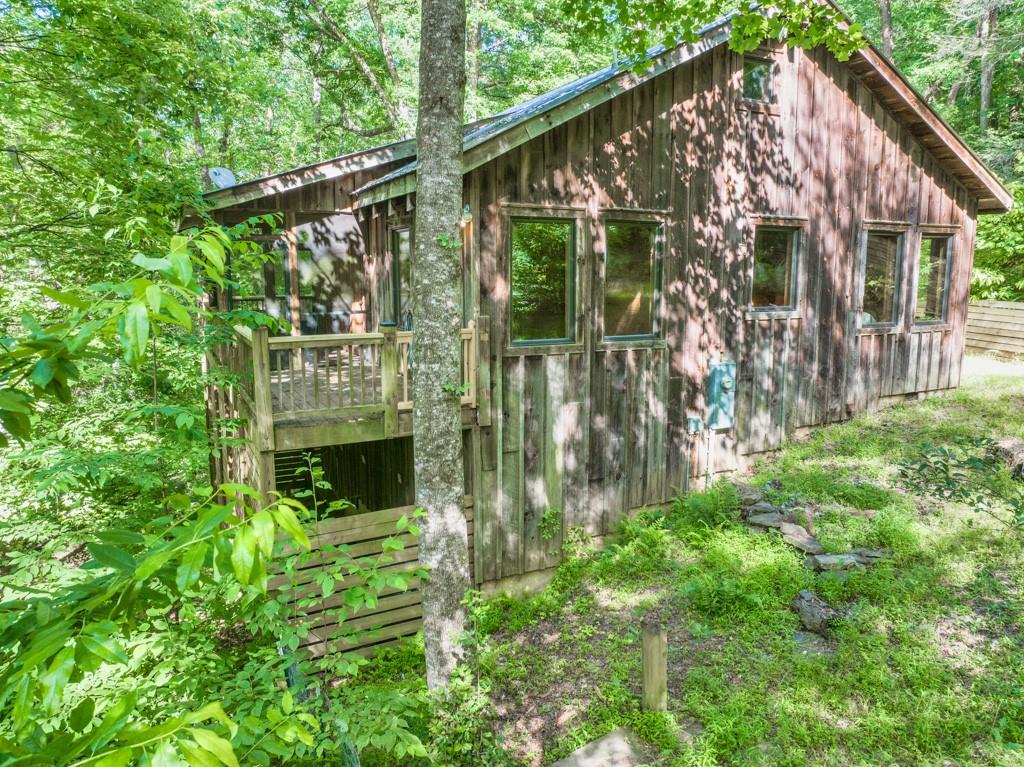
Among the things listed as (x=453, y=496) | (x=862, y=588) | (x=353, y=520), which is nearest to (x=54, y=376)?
(x=453, y=496)

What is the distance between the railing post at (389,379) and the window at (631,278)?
283cm

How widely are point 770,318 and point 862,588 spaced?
4099 mm

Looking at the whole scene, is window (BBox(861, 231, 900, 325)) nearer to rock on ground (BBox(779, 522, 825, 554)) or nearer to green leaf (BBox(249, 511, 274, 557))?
rock on ground (BBox(779, 522, 825, 554))

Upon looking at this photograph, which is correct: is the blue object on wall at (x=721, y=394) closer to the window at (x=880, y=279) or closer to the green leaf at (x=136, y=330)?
the window at (x=880, y=279)

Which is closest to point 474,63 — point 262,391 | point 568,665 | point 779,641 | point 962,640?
point 262,391

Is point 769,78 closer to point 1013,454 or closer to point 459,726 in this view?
point 1013,454

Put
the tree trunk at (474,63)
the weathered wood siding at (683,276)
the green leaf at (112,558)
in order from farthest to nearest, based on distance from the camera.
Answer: the tree trunk at (474,63)
the weathered wood siding at (683,276)
the green leaf at (112,558)

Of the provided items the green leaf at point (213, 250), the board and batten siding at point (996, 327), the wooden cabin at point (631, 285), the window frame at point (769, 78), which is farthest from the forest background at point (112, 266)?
the board and batten siding at point (996, 327)

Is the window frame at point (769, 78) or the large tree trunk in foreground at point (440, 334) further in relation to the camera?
the window frame at point (769, 78)

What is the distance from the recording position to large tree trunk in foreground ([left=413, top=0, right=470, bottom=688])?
427 centimetres

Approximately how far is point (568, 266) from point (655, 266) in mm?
1266

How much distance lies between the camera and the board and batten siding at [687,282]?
23.2ft

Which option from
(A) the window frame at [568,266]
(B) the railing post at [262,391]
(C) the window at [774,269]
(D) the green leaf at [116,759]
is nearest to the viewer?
(D) the green leaf at [116,759]

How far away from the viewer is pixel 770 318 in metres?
8.86
